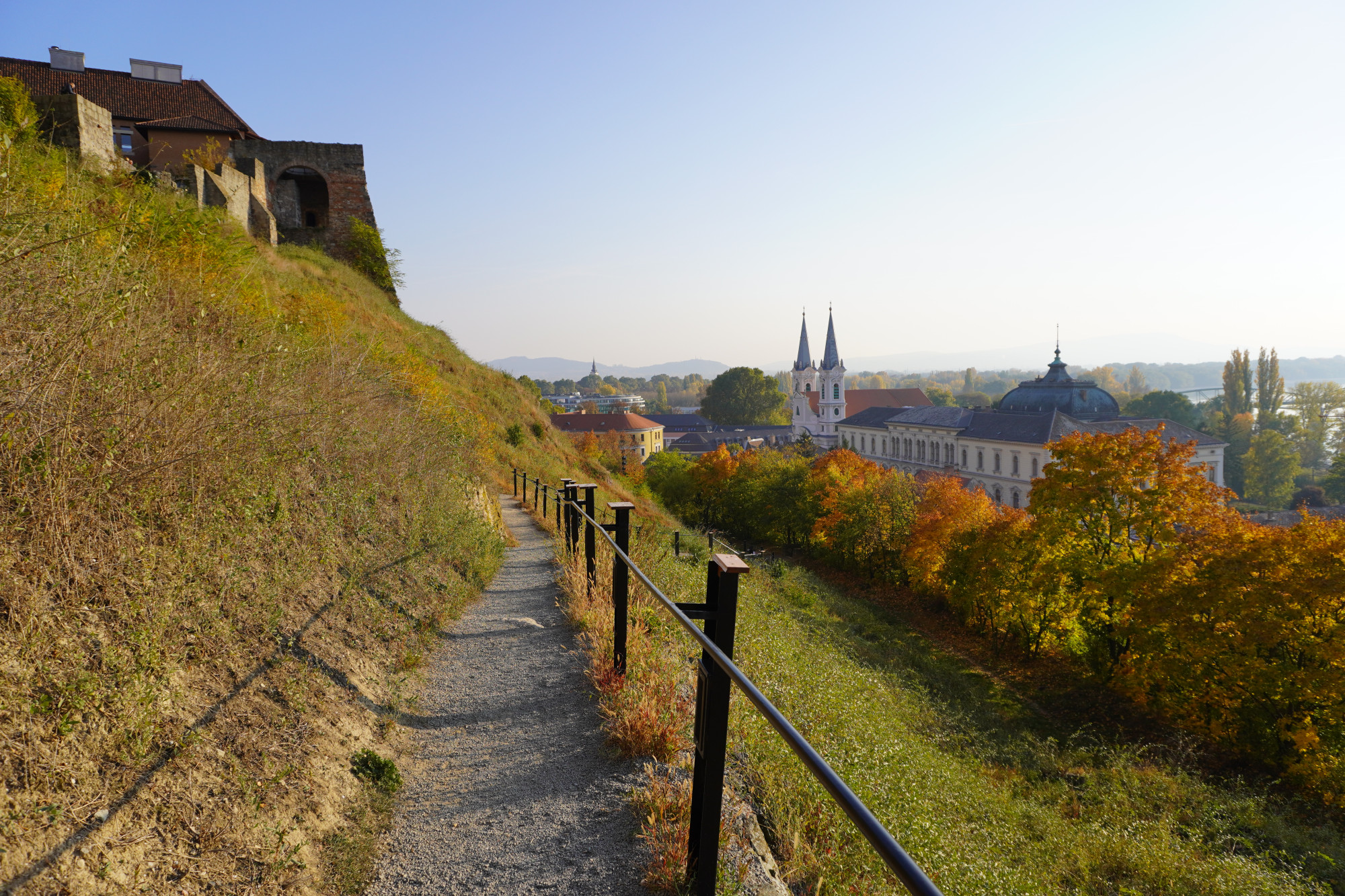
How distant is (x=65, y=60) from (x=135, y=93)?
2.69 meters

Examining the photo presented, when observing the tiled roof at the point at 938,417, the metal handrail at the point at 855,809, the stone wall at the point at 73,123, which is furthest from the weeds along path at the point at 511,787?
the tiled roof at the point at 938,417

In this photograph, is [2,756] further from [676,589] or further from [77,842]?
[676,589]

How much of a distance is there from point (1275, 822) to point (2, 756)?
1377 cm

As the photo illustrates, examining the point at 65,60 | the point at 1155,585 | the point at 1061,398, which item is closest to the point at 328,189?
the point at 65,60

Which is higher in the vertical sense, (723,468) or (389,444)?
(389,444)

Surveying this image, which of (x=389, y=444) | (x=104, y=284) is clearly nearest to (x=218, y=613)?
(x=104, y=284)

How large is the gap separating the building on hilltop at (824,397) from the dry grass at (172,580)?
78.8 meters

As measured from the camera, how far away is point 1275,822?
32.4 ft

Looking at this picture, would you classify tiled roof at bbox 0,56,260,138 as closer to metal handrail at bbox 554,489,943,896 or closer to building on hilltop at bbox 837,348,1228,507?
metal handrail at bbox 554,489,943,896

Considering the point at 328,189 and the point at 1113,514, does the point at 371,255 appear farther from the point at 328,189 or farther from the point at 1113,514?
the point at 1113,514

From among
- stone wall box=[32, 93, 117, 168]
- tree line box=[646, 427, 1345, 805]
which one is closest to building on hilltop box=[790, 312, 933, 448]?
tree line box=[646, 427, 1345, 805]

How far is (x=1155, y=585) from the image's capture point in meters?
16.2

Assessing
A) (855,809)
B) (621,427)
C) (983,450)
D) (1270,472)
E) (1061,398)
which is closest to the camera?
(855,809)

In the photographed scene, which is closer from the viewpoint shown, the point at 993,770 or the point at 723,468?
the point at 993,770
